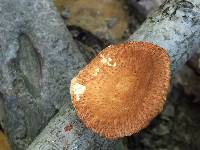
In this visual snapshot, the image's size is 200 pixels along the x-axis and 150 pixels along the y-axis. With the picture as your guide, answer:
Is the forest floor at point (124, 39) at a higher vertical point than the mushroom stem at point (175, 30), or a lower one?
lower

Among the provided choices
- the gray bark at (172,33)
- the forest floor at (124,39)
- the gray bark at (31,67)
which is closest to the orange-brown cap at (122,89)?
the gray bark at (172,33)

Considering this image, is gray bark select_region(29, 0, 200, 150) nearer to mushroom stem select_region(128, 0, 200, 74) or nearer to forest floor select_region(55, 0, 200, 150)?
mushroom stem select_region(128, 0, 200, 74)

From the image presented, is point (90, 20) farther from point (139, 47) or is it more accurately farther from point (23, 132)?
point (139, 47)

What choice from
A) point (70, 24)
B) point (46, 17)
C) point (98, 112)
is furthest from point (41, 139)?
point (70, 24)

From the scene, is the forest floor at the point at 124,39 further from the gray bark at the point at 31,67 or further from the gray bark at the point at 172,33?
the gray bark at the point at 172,33

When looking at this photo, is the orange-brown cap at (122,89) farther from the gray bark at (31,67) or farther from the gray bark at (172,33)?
the gray bark at (31,67)

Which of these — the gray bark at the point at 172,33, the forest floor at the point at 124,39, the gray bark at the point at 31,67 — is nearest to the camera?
the gray bark at the point at 172,33

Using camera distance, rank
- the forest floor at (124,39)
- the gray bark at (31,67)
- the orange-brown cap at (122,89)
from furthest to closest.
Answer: the forest floor at (124,39), the gray bark at (31,67), the orange-brown cap at (122,89)

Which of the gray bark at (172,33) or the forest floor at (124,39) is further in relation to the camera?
the forest floor at (124,39)

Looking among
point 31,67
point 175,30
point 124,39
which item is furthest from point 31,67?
point 175,30
